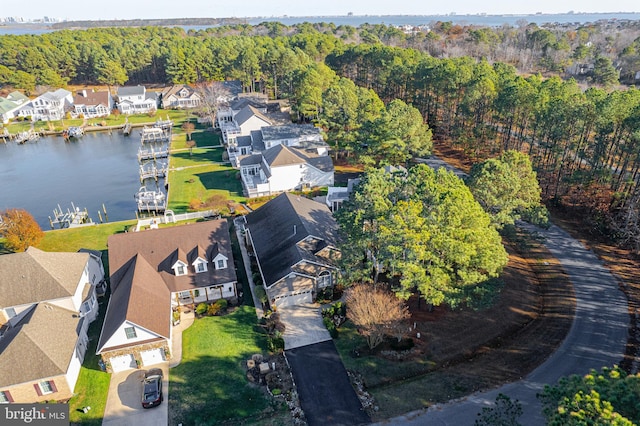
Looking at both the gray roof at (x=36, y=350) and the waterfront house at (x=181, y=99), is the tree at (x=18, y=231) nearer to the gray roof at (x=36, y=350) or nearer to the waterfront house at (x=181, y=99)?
the gray roof at (x=36, y=350)

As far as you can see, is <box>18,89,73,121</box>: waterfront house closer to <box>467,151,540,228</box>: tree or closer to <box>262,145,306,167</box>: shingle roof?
<box>262,145,306,167</box>: shingle roof

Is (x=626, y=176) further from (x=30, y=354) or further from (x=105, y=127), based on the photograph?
(x=105, y=127)

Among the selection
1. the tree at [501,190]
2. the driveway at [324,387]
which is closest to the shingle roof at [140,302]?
the driveway at [324,387]

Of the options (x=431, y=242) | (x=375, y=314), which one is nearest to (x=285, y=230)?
(x=375, y=314)

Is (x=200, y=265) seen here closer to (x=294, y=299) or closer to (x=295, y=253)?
(x=295, y=253)

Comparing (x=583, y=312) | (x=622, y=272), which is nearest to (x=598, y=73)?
Answer: (x=622, y=272)
